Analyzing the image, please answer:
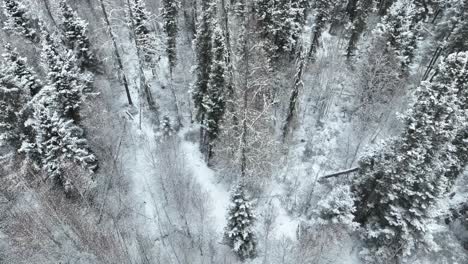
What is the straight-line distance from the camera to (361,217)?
2850 cm

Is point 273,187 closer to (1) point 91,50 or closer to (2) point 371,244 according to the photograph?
(2) point 371,244

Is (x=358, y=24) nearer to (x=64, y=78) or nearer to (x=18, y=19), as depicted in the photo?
(x=64, y=78)

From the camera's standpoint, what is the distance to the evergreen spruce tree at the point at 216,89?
26.2 metres

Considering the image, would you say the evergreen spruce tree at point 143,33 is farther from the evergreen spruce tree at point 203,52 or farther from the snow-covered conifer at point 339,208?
the snow-covered conifer at point 339,208

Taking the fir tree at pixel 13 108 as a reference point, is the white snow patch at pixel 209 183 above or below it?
below

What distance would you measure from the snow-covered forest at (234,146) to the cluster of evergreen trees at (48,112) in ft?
0.42

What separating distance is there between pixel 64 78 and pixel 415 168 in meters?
28.1

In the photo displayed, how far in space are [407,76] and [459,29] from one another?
6503 millimetres

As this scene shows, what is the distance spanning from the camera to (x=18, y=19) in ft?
127

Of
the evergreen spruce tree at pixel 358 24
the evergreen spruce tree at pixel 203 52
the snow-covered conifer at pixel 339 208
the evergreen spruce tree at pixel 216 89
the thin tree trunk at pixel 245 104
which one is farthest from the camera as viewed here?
the evergreen spruce tree at pixel 358 24

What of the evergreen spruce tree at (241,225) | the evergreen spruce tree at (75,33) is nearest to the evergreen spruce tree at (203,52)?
the evergreen spruce tree at (241,225)

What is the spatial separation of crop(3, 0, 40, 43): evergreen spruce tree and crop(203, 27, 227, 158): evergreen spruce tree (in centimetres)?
2454

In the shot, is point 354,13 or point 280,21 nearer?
point 280,21

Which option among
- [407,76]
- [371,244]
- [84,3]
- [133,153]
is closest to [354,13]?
[407,76]
